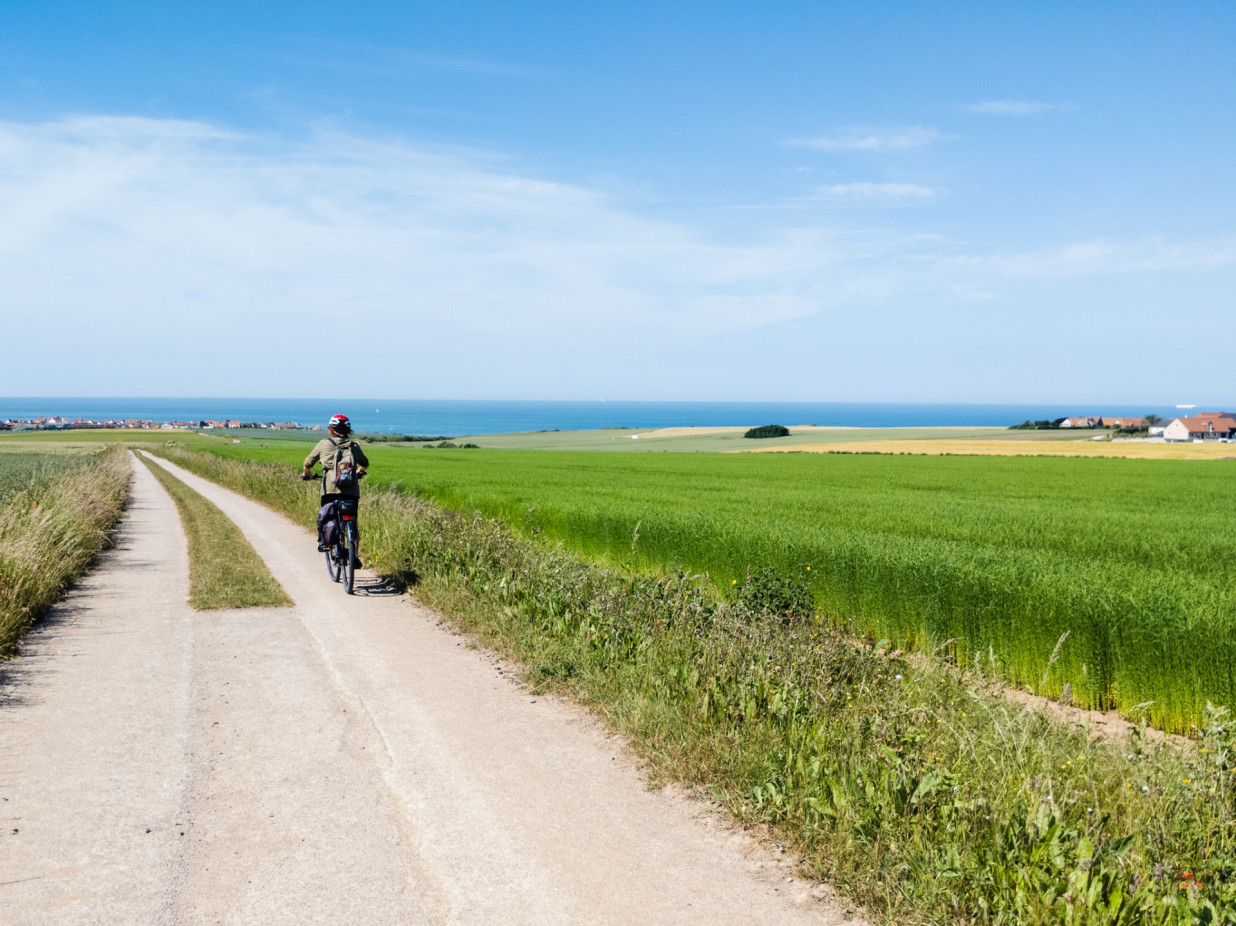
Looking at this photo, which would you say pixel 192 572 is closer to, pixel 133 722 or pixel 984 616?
pixel 133 722

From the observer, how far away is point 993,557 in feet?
34.3

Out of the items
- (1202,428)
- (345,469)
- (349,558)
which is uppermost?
(1202,428)

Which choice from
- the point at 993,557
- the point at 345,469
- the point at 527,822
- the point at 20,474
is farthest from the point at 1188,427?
the point at 527,822

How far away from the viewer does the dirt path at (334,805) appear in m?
3.99

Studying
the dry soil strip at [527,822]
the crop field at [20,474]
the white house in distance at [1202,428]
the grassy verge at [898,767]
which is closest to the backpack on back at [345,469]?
the grassy verge at [898,767]

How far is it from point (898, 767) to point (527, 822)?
2111mm

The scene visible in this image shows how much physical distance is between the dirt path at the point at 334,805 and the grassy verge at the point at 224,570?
8.05ft

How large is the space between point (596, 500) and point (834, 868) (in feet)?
55.3

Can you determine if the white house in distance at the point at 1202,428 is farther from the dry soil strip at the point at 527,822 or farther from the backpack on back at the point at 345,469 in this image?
the dry soil strip at the point at 527,822

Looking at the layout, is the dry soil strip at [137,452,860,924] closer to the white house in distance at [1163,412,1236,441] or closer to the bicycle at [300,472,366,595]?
the bicycle at [300,472,366,595]

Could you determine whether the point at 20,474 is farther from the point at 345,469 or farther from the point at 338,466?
the point at 345,469

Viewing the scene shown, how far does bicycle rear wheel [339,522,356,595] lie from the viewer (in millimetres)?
12211

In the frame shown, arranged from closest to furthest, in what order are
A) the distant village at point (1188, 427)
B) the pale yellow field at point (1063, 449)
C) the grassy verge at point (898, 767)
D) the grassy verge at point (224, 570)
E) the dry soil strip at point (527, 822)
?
the grassy verge at point (898, 767) < the dry soil strip at point (527, 822) < the grassy verge at point (224, 570) < the pale yellow field at point (1063, 449) < the distant village at point (1188, 427)

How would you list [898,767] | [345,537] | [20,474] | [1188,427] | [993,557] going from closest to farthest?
[898,767] < [993,557] < [345,537] < [20,474] < [1188,427]
